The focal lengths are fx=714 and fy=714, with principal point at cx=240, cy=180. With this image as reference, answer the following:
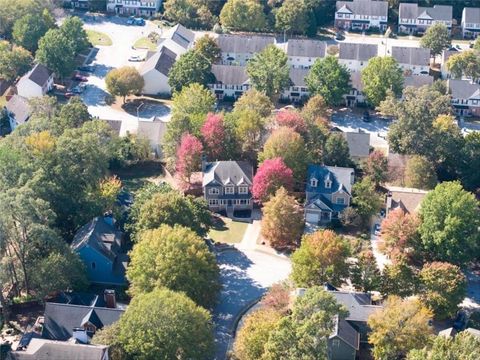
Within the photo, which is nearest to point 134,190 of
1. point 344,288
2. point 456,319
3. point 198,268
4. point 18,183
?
point 18,183

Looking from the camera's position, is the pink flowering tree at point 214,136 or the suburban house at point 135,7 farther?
the suburban house at point 135,7

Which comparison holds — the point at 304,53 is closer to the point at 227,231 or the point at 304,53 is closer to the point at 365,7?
the point at 365,7

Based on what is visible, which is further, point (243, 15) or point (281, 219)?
point (243, 15)

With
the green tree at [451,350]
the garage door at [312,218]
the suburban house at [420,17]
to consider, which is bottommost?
the garage door at [312,218]

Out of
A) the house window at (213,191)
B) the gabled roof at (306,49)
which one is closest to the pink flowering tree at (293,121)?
the house window at (213,191)

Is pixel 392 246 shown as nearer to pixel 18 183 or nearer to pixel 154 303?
pixel 154 303

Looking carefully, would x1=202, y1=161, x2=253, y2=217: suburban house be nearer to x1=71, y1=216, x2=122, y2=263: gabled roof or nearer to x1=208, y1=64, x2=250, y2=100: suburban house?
x1=71, y1=216, x2=122, y2=263: gabled roof

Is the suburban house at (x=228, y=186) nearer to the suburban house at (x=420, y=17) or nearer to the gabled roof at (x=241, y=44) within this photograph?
the gabled roof at (x=241, y=44)

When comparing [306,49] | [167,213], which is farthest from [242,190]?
[306,49]
